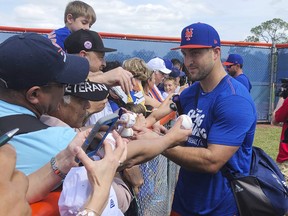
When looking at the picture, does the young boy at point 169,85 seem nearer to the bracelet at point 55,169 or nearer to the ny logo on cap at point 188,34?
the ny logo on cap at point 188,34

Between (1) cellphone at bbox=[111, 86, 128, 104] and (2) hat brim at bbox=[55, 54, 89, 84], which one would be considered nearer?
(2) hat brim at bbox=[55, 54, 89, 84]

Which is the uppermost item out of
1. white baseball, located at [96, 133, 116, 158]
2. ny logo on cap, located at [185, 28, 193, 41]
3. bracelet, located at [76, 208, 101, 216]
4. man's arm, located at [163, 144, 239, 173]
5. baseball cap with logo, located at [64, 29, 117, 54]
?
ny logo on cap, located at [185, 28, 193, 41]

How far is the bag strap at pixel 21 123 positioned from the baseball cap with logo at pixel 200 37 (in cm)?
152

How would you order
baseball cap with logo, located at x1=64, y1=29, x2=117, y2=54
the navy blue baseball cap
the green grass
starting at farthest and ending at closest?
the green grass, baseball cap with logo, located at x1=64, y1=29, x2=117, y2=54, the navy blue baseball cap

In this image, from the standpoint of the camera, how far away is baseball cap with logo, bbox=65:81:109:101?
2.29 metres

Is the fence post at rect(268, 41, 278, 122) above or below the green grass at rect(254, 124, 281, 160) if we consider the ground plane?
above

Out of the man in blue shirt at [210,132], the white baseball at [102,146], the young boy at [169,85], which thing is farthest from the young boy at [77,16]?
the young boy at [169,85]

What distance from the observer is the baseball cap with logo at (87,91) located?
2.29 metres

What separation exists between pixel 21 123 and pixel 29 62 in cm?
25

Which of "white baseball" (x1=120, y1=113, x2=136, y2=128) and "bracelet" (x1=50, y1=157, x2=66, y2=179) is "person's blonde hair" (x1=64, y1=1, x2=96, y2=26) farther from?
"bracelet" (x1=50, y1=157, x2=66, y2=179)

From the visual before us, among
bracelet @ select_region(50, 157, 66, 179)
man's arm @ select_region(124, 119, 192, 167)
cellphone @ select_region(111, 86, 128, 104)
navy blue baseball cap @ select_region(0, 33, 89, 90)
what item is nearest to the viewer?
bracelet @ select_region(50, 157, 66, 179)

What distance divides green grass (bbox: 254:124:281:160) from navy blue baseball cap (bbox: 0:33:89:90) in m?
7.53

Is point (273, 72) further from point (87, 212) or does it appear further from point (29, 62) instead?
point (87, 212)

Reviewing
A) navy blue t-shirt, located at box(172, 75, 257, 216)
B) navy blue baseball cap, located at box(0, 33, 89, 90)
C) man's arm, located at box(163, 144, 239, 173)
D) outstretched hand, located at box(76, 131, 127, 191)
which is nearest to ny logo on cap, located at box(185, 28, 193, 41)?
navy blue t-shirt, located at box(172, 75, 257, 216)
